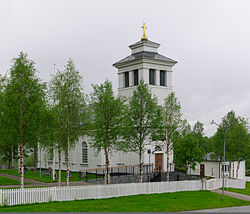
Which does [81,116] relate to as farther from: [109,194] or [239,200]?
[239,200]

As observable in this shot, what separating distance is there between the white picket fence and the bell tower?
15227 millimetres

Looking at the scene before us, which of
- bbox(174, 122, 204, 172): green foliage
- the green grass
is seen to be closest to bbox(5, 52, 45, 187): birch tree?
the green grass

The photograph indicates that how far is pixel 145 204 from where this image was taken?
90.5 ft

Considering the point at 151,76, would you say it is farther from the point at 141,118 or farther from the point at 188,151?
the point at 141,118

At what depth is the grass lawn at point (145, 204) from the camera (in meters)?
23.9

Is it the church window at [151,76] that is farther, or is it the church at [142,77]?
the church window at [151,76]

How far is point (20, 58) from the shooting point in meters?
28.4

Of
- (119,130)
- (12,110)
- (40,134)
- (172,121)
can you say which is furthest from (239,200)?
(12,110)

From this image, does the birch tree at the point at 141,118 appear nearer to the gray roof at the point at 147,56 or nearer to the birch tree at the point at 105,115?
the birch tree at the point at 105,115

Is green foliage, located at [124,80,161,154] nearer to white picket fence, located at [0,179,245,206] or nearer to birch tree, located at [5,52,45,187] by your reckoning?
white picket fence, located at [0,179,245,206]

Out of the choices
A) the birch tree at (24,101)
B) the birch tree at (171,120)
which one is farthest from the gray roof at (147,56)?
the birch tree at (24,101)

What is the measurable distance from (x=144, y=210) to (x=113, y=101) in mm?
12049

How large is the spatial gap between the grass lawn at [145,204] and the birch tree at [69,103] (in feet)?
21.5

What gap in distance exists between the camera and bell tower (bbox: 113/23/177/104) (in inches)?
1882
